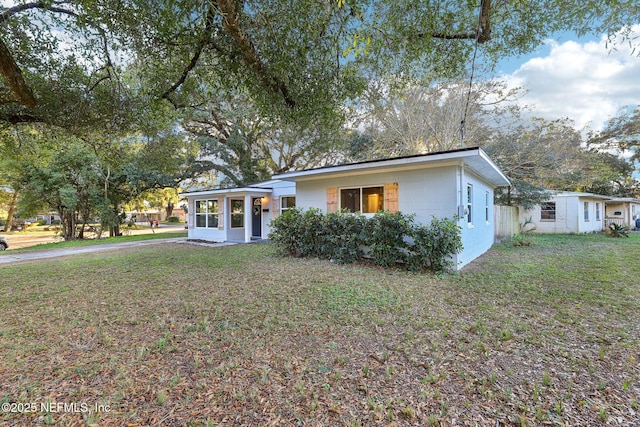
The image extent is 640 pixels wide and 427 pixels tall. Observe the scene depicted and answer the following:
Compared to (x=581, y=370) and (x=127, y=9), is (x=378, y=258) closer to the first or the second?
(x=581, y=370)

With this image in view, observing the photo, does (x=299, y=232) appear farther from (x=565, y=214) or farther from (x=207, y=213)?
(x=565, y=214)

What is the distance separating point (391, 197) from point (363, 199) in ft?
2.81

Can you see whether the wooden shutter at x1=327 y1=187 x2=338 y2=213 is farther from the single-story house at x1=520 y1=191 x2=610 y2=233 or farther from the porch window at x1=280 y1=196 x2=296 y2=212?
the single-story house at x1=520 y1=191 x2=610 y2=233

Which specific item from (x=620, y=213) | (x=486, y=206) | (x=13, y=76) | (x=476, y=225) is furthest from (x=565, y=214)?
(x=13, y=76)

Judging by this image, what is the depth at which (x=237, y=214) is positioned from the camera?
13016mm

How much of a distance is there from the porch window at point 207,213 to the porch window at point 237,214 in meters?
0.80

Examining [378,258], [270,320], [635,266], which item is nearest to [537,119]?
[635,266]

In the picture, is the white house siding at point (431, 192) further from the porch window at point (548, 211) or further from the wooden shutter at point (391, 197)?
the porch window at point (548, 211)

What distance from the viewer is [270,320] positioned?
11.8 ft

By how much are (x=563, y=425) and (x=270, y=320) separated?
2.83 meters

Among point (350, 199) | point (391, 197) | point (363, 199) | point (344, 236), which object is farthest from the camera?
point (350, 199)

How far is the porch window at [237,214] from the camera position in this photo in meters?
12.9

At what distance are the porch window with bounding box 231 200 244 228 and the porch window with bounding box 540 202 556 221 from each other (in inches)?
619

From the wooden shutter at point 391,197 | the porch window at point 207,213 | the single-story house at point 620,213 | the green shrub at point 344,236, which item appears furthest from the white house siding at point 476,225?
the single-story house at point 620,213
